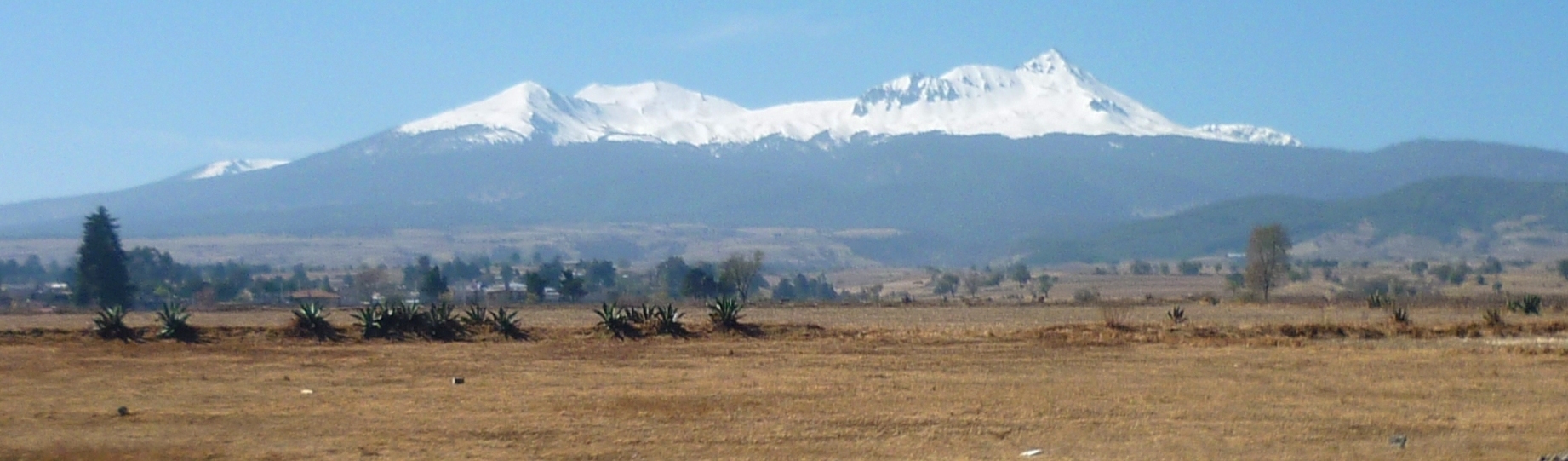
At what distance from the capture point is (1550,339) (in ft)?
104

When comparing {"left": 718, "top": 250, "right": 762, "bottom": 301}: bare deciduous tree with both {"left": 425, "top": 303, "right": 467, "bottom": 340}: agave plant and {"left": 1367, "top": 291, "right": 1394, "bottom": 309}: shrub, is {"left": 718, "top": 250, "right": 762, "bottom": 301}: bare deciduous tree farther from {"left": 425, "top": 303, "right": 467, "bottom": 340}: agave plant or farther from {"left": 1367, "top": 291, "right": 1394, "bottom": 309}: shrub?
{"left": 425, "top": 303, "right": 467, "bottom": 340}: agave plant

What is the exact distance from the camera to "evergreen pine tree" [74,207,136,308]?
5781cm

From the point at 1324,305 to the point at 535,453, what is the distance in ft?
132

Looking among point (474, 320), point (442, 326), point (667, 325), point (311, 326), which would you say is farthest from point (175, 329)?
point (667, 325)

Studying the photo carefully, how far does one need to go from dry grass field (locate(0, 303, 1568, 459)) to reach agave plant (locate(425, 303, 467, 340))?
1369 millimetres

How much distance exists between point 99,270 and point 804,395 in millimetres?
45481

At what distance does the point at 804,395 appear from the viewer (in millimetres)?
21250

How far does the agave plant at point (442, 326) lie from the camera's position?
105 feet

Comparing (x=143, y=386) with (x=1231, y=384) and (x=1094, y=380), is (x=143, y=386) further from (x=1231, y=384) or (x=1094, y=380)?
(x=1231, y=384)

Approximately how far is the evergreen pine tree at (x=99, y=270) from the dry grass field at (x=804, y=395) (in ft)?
86.7

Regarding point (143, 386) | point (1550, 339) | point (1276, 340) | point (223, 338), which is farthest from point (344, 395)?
point (1550, 339)

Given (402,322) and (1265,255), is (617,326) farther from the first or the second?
(1265,255)

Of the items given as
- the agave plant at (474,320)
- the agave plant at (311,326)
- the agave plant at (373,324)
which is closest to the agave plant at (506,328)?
the agave plant at (474,320)

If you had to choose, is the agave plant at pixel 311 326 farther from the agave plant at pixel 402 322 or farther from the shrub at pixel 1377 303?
the shrub at pixel 1377 303
